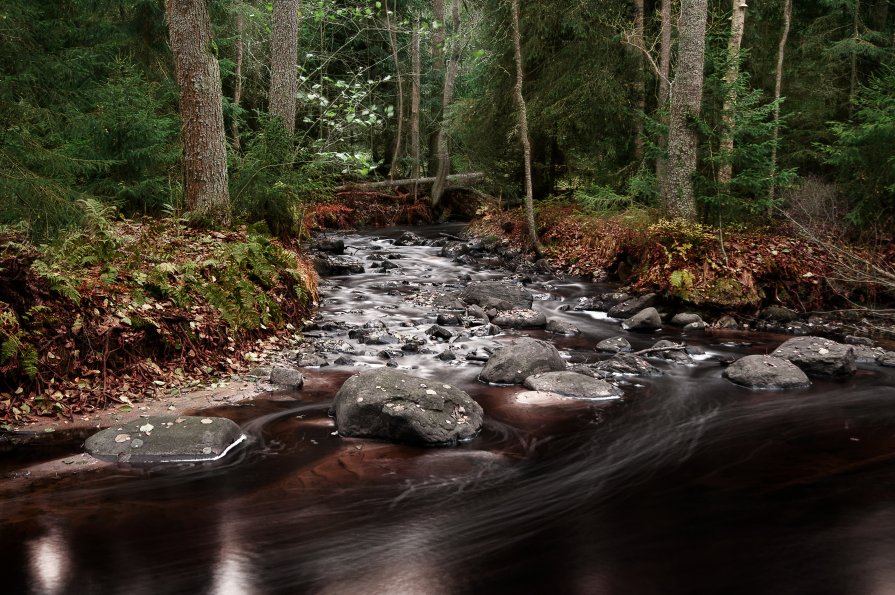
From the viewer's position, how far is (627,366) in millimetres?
9094

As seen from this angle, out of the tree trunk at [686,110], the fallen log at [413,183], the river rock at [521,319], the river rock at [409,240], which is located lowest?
the river rock at [521,319]

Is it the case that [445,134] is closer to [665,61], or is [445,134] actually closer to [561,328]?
[665,61]

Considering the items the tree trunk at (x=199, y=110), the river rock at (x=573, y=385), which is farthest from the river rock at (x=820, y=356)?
the tree trunk at (x=199, y=110)

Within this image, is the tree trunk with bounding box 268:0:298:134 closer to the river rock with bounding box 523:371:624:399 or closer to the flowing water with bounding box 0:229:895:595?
the flowing water with bounding box 0:229:895:595

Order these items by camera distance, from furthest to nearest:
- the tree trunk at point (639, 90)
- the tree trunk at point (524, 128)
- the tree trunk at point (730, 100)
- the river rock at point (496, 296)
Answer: the tree trunk at point (639, 90), the tree trunk at point (524, 128), the river rock at point (496, 296), the tree trunk at point (730, 100)

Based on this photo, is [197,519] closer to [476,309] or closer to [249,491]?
[249,491]

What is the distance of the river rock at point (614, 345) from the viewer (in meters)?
10.1

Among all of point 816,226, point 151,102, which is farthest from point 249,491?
point 816,226

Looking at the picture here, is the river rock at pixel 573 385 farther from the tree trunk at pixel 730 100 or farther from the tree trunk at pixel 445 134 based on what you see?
the tree trunk at pixel 445 134

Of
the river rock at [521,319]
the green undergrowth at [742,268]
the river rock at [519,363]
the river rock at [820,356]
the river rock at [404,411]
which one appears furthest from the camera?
the green undergrowth at [742,268]

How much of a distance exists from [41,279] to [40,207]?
2.36m

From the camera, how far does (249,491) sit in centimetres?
537

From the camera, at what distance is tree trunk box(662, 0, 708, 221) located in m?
13.1

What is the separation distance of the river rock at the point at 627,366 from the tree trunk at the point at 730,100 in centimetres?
542
